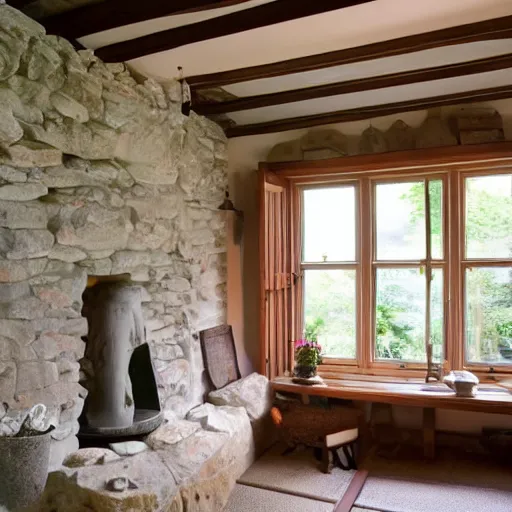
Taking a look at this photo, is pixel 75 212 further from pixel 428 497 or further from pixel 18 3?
pixel 428 497

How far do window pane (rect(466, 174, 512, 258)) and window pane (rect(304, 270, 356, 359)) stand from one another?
36.4 inches

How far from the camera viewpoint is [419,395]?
11.1 feet

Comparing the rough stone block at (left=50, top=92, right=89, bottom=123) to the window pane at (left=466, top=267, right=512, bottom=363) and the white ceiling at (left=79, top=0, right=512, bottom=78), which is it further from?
the window pane at (left=466, top=267, right=512, bottom=363)

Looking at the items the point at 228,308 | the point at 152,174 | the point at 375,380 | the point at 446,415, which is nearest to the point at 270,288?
the point at 228,308

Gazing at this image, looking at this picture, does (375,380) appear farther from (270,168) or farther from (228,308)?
(270,168)

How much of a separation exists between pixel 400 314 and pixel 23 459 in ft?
9.02

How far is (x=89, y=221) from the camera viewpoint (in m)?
2.52

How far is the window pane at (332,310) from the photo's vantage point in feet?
13.0

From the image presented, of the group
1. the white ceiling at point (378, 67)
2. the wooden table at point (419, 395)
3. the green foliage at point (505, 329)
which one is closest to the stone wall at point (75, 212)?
the white ceiling at point (378, 67)

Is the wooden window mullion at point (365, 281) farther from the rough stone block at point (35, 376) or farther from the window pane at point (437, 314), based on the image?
the rough stone block at point (35, 376)

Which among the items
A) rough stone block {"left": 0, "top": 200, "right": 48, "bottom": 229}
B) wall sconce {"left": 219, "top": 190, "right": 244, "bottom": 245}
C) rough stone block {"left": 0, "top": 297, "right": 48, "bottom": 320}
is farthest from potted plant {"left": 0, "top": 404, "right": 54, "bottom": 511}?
wall sconce {"left": 219, "top": 190, "right": 244, "bottom": 245}

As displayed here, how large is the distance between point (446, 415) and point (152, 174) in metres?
2.67

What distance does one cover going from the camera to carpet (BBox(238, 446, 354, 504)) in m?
3.08

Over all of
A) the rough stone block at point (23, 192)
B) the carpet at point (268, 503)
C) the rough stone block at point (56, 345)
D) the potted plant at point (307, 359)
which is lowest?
the carpet at point (268, 503)
